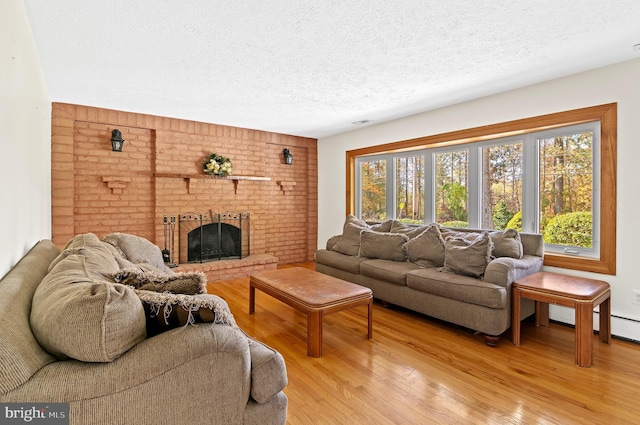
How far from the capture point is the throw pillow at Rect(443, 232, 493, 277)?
3.06 metres

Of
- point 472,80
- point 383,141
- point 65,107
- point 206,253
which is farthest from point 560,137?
point 65,107

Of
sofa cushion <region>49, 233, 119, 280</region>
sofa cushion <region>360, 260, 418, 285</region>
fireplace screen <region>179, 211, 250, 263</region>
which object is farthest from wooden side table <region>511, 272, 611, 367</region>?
fireplace screen <region>179, 211, 250, 263</region>

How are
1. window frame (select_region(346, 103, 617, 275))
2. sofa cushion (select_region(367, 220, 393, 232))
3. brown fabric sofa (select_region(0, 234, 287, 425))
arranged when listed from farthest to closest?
sofa cushion (select_region(367, 220, 393, 232)), window frame (select_region(346, 103, 617, 275)), brown fabric sofa (select_region(0, 234, 287, 425))

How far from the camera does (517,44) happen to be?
2.48 m

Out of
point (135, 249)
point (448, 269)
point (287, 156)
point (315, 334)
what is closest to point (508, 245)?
point (448, 269)

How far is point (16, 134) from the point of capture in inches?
69.2

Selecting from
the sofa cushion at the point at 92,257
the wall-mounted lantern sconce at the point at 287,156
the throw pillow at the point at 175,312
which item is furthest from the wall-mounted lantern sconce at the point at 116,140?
the throw pillow at the point at 175,312

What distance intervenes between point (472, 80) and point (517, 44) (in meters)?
0.74

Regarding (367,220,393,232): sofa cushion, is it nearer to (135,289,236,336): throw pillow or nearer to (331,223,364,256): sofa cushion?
(331,223,364,256): sofa cushion

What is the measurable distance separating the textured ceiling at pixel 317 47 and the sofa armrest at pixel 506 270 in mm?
1748

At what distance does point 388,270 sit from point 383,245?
1.50ft

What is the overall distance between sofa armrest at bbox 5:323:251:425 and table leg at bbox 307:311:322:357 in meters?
1.37

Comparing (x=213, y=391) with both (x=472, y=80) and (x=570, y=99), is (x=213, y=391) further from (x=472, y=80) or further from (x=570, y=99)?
(x=570, y=99)

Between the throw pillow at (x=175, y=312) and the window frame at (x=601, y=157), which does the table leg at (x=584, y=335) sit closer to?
the window frame at (x=601, y=157)
